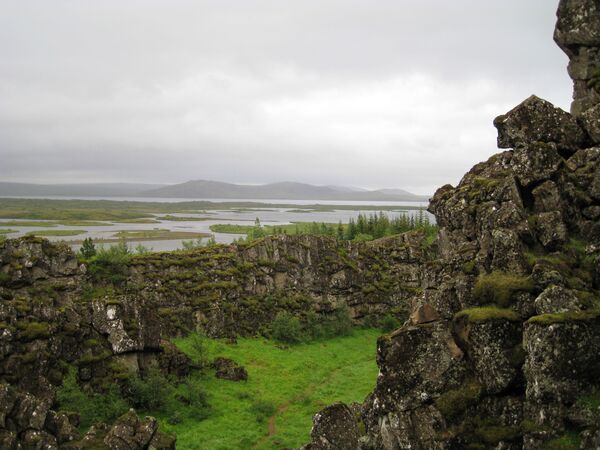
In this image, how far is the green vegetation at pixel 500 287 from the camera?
73.0ft

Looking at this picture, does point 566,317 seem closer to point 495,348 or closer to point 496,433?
point 495,348

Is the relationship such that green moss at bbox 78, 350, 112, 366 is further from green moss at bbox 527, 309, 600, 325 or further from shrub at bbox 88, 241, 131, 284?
green moss at bbox 527, 309, 600, 325

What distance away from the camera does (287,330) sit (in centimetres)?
6462

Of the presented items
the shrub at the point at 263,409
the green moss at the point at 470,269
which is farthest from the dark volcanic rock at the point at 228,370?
the green moss at the point at 470,269

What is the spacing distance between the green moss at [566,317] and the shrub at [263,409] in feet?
94.6

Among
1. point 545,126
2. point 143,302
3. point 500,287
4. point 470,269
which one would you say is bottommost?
point 143,302

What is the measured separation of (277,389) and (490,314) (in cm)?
3171

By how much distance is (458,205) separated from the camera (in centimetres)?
2952

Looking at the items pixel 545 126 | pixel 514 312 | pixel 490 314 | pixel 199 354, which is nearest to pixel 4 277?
pixel 199 354

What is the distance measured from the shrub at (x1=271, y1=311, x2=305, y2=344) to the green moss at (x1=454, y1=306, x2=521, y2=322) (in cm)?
4425

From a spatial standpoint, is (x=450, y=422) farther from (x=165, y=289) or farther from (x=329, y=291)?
(x=329, y=291)

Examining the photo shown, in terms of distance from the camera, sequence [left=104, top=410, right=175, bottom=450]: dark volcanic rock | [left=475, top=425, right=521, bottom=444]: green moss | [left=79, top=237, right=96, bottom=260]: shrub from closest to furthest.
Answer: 1. [left=475, top=425, right=521, bottom=444]: green moss
2. [left=104, top=410, right=175, bottom=450]: dark volcanic rock
3. [left=79, top=237, right=96, bottom=260]: shrub

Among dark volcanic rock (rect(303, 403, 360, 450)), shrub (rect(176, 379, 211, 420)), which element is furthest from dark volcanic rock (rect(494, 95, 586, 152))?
shrub (rect(176, 379, 211, 420))

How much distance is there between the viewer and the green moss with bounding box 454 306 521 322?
21359mm
